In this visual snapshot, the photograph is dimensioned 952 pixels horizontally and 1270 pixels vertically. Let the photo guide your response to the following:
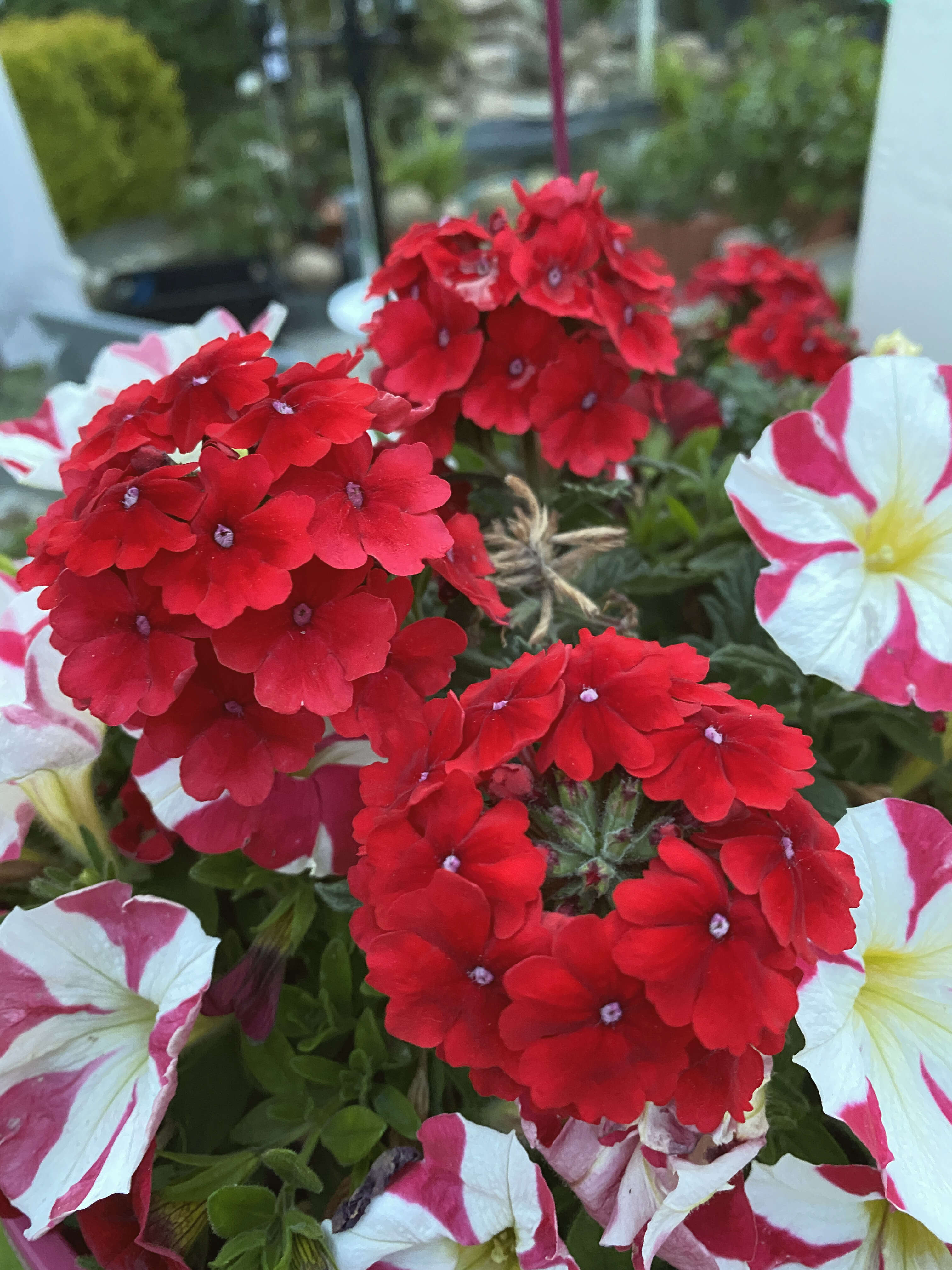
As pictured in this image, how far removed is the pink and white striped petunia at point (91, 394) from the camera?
684 mm

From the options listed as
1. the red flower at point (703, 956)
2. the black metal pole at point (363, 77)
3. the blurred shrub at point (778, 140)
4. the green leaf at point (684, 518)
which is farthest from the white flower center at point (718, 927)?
the blurred shrub at point (778, 140)

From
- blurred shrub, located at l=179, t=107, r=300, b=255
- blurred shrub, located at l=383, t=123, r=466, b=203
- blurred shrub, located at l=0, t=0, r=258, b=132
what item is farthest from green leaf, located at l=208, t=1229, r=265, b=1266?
blurred shrub, located at l=0, t=0, r=258, b=132

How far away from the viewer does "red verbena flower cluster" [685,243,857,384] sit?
0.93 meters

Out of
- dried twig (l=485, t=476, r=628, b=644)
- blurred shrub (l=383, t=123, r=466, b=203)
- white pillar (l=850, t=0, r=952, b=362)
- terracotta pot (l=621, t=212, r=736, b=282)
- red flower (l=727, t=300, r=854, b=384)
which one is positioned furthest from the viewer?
blurred shrub (l=383, t=123, r=466, b=203)

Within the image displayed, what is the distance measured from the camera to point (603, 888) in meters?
0.38

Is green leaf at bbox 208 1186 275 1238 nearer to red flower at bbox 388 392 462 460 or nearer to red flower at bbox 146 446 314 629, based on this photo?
red flower at bbox 146 446 314 629

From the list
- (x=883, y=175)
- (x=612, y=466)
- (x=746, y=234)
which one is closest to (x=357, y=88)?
(x=883, y=175)

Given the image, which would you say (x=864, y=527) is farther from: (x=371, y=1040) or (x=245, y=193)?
(x=245, y=193)

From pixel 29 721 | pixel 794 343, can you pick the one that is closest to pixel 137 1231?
pixel 29 721

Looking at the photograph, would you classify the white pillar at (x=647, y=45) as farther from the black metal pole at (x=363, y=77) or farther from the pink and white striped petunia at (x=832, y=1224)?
the pink and white striped petunia at (x=832, y=1224)

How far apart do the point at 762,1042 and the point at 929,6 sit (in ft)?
2.84

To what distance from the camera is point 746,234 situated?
264 cm

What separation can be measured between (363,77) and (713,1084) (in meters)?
1.26

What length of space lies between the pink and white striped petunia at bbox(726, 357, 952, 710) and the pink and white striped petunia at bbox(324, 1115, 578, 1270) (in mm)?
288
